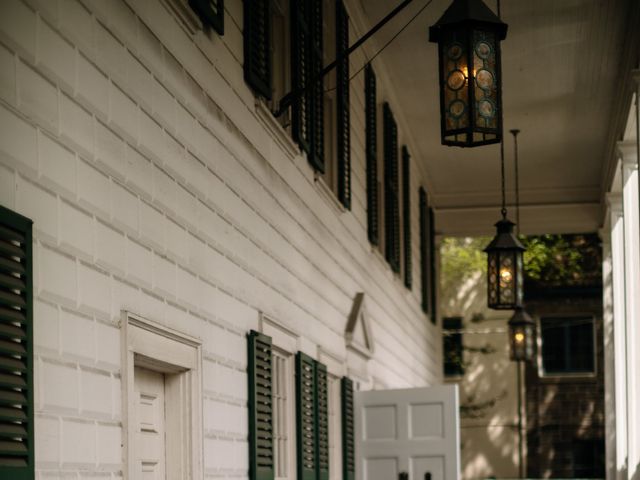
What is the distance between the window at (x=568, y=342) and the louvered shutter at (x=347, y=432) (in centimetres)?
2327

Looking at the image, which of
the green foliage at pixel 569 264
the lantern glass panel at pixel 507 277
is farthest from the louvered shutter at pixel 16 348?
the green foliage at pixel 569 264

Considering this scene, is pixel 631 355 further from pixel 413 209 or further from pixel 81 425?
pixel 81 425

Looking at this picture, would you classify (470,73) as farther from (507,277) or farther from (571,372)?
(571,372)

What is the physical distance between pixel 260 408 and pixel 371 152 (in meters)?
5.81

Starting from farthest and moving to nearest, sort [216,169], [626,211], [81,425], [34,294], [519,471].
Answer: [519,471], [626,211], [216,169], [81,425], [34,294]

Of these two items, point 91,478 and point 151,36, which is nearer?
point 91,478

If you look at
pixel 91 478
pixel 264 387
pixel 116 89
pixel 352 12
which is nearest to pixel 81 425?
pixel 91 478

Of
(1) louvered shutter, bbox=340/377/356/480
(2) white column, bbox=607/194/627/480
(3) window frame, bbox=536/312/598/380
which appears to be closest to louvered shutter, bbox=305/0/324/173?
(1) louvered shutter, bbox=340/377/356/480

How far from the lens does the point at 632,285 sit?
47.3ft

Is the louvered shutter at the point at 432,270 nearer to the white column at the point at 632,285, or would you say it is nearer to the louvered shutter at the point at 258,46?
the white column at the point at 632,285

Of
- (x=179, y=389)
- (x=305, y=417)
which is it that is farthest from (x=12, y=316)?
(x=305, y=417)

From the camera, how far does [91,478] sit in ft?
15.7

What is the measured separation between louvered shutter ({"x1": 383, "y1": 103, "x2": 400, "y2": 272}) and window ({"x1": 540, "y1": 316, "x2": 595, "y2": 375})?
19.6m

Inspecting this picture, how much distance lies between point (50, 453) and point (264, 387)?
11.6 ft
